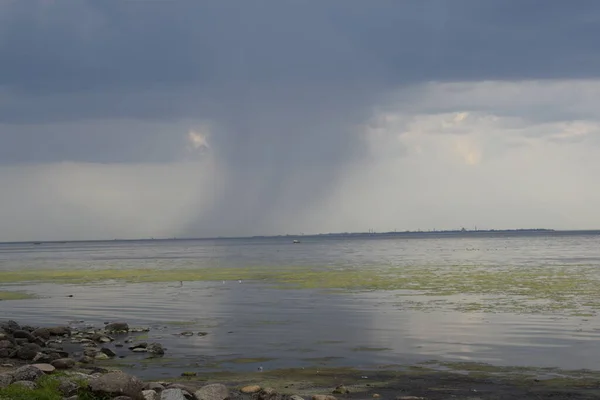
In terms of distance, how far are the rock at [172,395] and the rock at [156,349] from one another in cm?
906

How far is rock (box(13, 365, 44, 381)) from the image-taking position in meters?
18.3

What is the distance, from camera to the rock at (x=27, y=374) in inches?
722

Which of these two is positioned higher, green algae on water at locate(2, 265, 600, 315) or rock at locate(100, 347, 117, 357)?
green algae on water at locate(2, 265, 600, 315)

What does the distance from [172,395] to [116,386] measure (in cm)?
145

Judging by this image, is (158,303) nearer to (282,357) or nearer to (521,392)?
(282,357)

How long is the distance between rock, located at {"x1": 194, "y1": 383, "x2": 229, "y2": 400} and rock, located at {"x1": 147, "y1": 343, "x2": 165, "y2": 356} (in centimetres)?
815

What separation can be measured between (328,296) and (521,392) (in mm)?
29790

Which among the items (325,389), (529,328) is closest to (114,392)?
(325,389)

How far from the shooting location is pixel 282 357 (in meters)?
25.9

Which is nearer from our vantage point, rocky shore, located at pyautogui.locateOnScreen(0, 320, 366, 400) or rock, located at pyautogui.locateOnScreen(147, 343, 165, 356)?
rocky shore, located at pyautogui.locateOnScreen(0, 320, 366, 400)

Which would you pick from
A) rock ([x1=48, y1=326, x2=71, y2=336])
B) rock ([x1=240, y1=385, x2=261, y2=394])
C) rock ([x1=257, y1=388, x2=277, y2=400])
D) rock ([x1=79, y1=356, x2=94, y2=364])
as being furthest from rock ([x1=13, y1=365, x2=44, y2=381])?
rock ([x1=48, y1=326, x2=71, y2=336])

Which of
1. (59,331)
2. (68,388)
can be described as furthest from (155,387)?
(59,331)

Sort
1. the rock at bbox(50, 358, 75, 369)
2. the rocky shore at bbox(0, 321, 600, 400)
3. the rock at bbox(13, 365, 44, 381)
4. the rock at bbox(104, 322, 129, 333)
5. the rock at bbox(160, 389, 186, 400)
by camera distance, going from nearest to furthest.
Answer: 1. the rocky shore at bbox(0, 321, 600, 400)
2. the rock at bbox(160, 389, 186, 400)
3. the rock at bbox(13, 365, 44, 381)
4. the rock at bbox(50, 358, 75, 369)
5. the rock at bbox(104, 322, 129, 333)

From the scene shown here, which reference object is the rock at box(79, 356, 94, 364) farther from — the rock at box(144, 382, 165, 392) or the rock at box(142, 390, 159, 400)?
the rock at box(142, 390, 159, 400)
